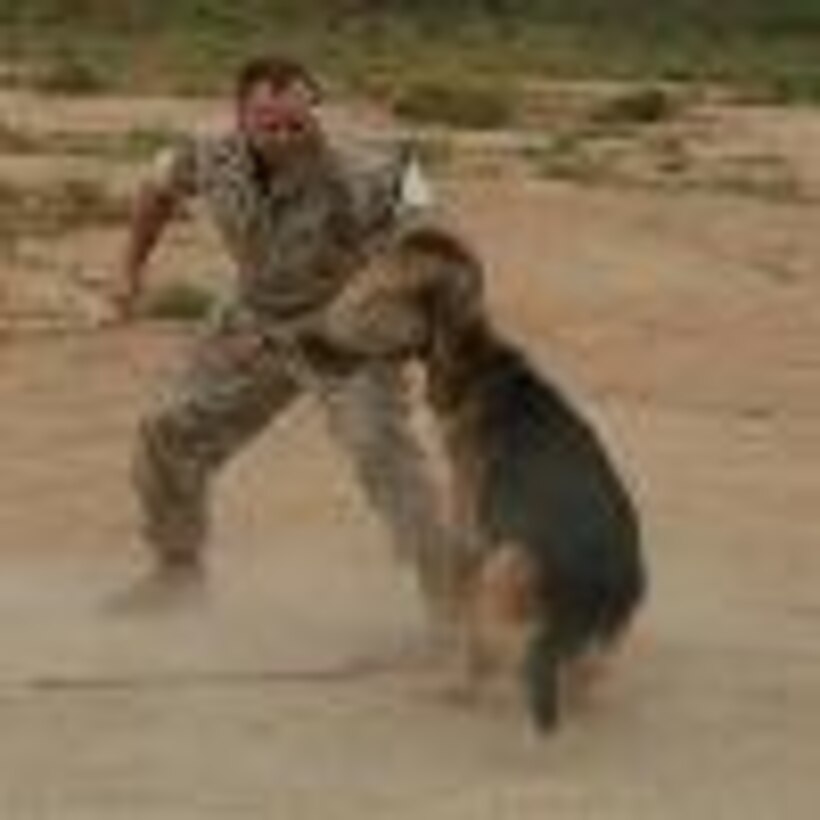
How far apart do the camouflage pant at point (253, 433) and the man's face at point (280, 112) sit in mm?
618

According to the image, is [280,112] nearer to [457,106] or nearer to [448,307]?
[448,307]

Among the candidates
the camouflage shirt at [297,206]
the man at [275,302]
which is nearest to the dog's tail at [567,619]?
the man at [275,302]

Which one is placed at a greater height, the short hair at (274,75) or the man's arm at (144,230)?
the short hair at (274,75)

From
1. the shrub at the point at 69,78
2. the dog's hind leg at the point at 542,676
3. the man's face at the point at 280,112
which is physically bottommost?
the shrub at the point at 69,78

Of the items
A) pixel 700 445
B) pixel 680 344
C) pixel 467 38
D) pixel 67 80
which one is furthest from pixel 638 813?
pixel 467 38

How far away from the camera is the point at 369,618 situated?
10.9m

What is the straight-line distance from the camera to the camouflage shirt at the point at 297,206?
10.2 meters

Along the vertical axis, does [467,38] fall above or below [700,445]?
below

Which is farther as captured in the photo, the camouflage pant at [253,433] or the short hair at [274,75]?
the camouflage pant at [253,433]

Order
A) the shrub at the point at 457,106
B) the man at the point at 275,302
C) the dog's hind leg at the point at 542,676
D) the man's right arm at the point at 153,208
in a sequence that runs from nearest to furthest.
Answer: the dog's hind leg at the point at 542,676
the man at the point at 275,302
the man's right arm at the point at 153,208
the shrub at the point at 457,106

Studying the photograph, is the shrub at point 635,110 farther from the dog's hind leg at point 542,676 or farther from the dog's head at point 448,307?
the dog's hind leg at point 542,676

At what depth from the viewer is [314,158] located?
1015 cm

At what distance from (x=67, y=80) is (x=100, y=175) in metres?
13.9

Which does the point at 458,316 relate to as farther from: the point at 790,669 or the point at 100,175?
the point at 100,175
